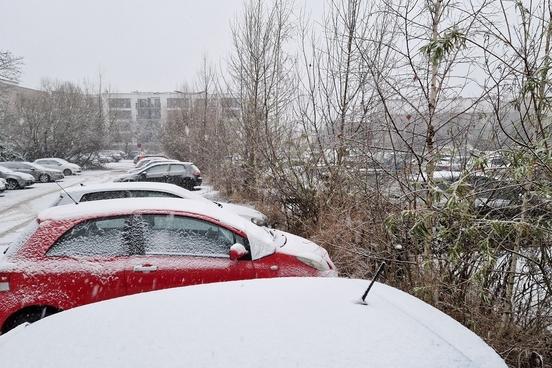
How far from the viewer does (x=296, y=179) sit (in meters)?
8.96

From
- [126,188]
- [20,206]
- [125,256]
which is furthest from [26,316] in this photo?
[20,206]

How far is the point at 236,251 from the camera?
13.7 feet

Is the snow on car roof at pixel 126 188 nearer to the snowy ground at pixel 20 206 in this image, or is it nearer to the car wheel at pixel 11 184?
the snowy ground at pixel 20 206

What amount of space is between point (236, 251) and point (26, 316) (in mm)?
2104

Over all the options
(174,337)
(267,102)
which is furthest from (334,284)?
(267,102)

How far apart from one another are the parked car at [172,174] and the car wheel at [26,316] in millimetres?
13190

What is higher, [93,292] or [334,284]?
[334,284]

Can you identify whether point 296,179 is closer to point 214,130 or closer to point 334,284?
point 334,284

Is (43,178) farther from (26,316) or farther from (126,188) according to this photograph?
(26,316)

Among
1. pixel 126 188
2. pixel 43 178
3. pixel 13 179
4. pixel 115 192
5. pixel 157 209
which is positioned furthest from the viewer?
pixel 43 178

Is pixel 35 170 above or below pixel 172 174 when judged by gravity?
below

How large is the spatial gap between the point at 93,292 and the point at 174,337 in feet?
8.88

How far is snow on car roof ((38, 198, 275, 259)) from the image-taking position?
13.8 feet

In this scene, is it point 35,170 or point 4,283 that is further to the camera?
point 35,170
